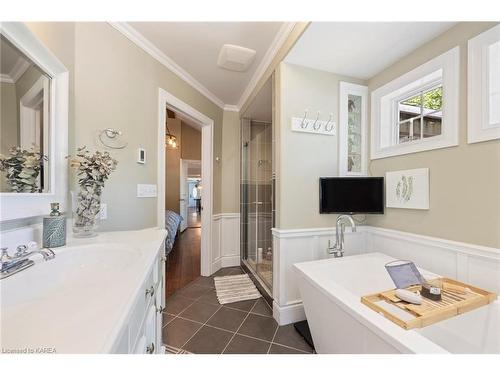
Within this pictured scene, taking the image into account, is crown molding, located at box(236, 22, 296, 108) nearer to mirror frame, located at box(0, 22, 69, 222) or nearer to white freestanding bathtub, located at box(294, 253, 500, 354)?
mirror frame, located at box(0, 22, 69, 222)

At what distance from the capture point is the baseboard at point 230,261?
312cm

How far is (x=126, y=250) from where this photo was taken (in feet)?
3.27

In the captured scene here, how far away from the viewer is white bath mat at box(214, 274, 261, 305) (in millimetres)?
2232

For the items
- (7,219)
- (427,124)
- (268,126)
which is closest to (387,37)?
(427,124)

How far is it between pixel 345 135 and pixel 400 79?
0.61m

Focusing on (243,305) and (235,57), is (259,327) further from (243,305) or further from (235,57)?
(235,57)

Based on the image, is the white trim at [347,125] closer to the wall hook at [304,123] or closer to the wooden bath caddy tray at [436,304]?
the wall hook at [304,123]

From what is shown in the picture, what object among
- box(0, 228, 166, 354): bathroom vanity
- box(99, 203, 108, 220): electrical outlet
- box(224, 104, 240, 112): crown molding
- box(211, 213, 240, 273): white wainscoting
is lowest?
box(211, 213, 240, 273): white wainscoting

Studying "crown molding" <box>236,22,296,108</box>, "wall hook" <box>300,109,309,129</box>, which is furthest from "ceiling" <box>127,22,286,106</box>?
"wall hook" <box>300,109,309,129</box>

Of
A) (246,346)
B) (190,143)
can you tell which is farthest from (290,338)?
(190,143)

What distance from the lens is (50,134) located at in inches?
43.8

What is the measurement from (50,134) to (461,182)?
8.34ft

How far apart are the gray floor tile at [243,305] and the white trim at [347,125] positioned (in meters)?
1.61

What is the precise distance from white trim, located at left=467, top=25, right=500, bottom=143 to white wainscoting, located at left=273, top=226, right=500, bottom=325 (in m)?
0.72
